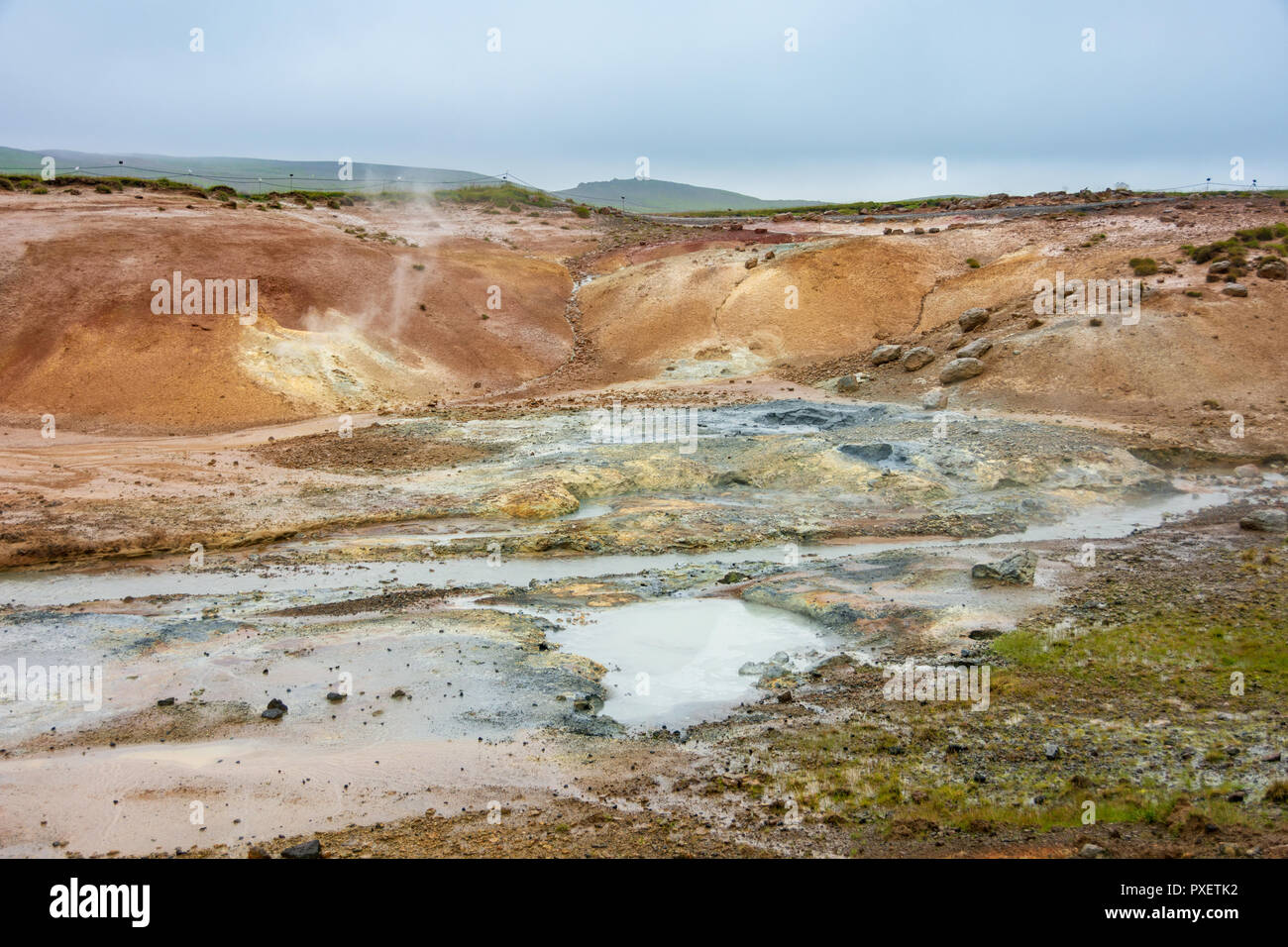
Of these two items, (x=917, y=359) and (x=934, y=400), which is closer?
(x=934, y=400)

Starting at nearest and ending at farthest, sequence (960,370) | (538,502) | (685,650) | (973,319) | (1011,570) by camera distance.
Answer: (685,650) < (1011,570) < (538,502) < (960,370) < (973,319)

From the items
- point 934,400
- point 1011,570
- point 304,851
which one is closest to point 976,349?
point 934,400

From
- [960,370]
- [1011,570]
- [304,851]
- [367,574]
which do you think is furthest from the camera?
[960,370]

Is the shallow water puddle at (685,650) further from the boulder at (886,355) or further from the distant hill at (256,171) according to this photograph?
the distant hill at (256,171)

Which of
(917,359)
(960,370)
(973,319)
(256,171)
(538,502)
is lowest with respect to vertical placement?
(538,502)

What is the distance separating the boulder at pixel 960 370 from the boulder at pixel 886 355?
2.62m

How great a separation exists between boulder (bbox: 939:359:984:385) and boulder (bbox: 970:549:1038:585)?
14753mm

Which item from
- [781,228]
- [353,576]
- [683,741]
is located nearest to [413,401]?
[353,576]

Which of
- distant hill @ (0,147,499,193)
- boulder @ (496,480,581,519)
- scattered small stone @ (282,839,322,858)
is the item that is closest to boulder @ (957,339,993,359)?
boulder @ (496,480,581,519)

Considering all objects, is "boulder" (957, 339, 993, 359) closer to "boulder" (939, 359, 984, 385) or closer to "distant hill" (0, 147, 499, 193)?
"boulder" (939, 359, 984, 385)

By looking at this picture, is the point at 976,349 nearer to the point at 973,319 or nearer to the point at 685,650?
the point at 973,319

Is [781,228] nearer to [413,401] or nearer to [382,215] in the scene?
[382,215]

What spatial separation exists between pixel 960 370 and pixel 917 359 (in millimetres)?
1927

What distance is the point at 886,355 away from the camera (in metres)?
31.6
